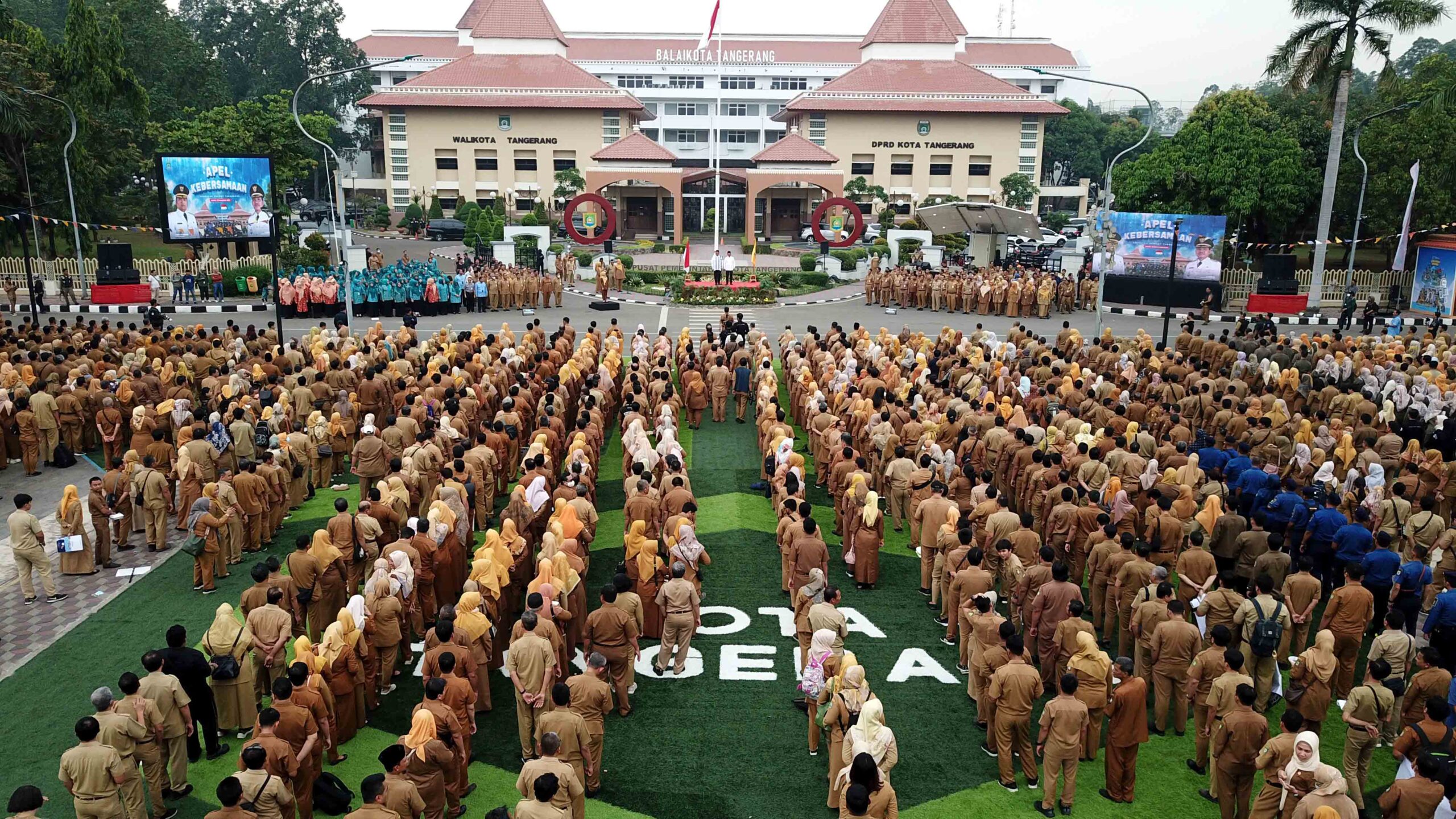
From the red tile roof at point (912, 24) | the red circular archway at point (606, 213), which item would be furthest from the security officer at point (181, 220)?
the red tile roof at point (912, 24)

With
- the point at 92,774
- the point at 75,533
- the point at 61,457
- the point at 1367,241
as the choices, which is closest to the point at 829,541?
the point at 92,774

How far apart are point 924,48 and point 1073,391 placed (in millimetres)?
49006

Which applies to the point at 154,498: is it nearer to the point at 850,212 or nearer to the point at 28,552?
the point at 28,552

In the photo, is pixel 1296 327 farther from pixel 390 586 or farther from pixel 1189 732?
pixel 390 586

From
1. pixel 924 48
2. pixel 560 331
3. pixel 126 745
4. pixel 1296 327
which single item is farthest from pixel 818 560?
pixel 924 48

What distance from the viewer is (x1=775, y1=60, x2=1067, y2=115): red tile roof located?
Result: 56156 mm

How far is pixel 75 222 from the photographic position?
99.7ft

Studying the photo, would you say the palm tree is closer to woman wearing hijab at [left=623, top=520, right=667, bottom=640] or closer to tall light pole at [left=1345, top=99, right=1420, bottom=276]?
tall light pole at [left=1345, top=99, right=1420, bottom=276]

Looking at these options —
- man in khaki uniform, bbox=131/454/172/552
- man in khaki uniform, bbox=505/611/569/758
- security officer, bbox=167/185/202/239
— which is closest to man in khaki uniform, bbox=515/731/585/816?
man in khaki uniform, bbox=505/611/569/758

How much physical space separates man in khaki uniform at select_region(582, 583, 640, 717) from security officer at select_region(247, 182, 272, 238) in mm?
23485

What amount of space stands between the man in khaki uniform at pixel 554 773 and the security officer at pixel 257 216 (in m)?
25.5

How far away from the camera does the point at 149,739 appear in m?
7.34

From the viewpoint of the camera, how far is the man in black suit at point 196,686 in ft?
26.9

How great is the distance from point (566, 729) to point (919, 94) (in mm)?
54220
